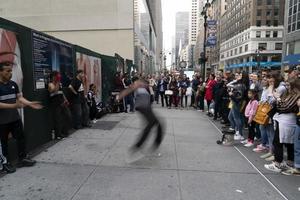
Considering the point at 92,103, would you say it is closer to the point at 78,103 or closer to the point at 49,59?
the point at 78,103

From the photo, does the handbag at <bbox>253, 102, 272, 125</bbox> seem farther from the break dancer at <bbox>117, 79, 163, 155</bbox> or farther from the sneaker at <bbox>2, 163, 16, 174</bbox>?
the sneaker at <bbox>2, 163, 16, 174</bbox>

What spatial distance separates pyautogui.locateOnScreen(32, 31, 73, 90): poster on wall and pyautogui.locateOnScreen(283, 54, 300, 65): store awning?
4214 centimetres

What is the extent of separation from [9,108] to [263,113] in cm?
517

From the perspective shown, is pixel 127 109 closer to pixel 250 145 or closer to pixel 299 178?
pixel 250 145

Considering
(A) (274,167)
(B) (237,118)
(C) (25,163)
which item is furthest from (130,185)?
(B) (237,118)

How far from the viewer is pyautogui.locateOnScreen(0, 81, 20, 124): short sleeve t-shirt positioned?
480cm

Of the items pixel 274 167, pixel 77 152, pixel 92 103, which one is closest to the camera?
pixel 274 167

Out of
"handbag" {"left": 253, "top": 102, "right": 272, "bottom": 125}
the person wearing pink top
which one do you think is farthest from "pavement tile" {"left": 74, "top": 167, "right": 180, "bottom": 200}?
the person wearing pink top

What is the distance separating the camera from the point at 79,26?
2916 centimetres

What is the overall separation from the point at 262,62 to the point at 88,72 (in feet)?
296

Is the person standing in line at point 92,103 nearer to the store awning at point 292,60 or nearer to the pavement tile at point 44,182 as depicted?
the pavement tile at point 44,182

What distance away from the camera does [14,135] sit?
5.11 m

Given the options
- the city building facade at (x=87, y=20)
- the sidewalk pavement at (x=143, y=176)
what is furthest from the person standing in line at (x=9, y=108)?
the city building facade at (x=87, y=20)

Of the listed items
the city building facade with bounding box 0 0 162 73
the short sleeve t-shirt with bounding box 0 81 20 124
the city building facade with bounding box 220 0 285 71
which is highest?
the city building facade with bounding box 220 0 285 71
